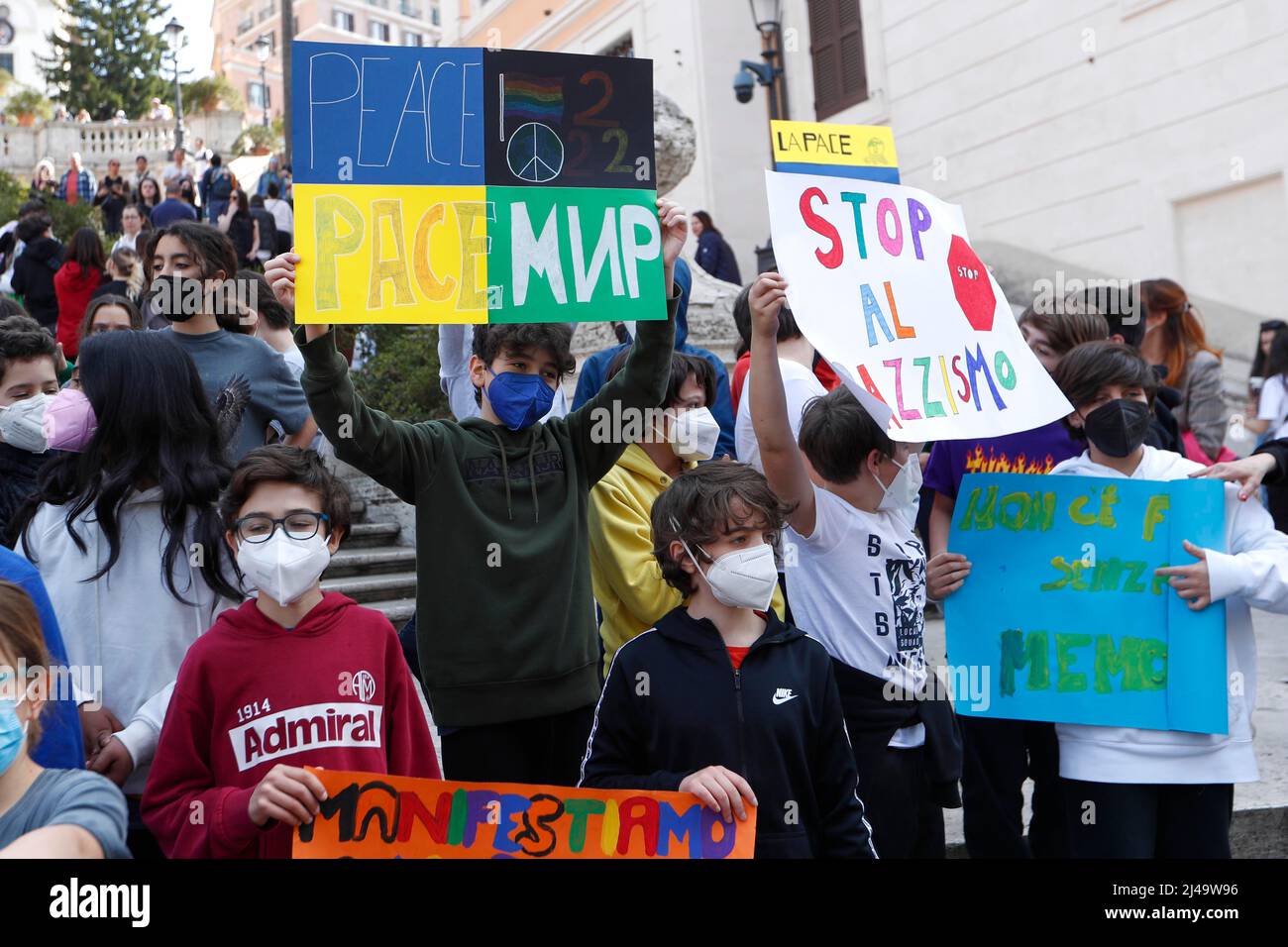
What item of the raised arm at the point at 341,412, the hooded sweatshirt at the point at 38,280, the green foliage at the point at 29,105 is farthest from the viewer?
the green foliage at the point at 29,105

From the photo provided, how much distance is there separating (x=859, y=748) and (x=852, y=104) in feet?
50.5

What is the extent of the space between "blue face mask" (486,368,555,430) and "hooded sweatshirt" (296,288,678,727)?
0.18ft

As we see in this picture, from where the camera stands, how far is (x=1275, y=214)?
38.1 ft

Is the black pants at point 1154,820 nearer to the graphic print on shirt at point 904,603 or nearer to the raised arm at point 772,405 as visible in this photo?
the graphic print on shirt at point 904,603

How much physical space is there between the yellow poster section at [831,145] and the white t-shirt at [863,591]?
1066 mm

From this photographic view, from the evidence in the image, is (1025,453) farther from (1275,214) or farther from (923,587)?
(1275,214)

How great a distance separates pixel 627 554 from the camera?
362 centimetres

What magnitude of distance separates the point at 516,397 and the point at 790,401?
3.26 ft

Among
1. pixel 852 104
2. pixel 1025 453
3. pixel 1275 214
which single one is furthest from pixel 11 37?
pixel 1025 453

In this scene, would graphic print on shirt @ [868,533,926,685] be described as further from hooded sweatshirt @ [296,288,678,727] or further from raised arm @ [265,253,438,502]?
raised arm @ [265,253,438,502]

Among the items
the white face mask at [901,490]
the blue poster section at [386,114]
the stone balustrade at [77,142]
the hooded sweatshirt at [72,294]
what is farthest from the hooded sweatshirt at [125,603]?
the stone balustrade at [77,142]

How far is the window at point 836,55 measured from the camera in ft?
56.7

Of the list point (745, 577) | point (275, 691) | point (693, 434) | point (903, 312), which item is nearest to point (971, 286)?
point (903, 312)
